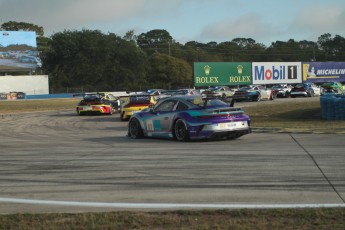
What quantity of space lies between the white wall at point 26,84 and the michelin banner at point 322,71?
43746 millimetres

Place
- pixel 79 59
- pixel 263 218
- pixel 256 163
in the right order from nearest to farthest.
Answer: pixel 263 218
pixel 256 163
pixel 79 59

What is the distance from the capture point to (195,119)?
536 inches

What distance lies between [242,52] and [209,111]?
459 feet

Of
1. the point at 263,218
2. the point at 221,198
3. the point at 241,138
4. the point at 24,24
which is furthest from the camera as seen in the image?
the point at 24,24

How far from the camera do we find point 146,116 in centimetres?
1552

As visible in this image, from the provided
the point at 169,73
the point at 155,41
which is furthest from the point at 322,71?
the point at 155,41

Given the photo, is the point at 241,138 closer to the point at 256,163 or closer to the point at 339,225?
the point at 256,163

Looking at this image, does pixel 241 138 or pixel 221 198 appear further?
pixel 241 138

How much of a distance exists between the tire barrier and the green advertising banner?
51857 mm

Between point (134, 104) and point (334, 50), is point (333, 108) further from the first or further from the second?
point (334, 50)

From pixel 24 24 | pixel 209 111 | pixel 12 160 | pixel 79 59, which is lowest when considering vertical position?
pixel 12 160

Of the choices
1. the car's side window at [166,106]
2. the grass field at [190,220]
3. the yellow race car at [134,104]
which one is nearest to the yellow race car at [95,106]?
the yellow race car at [134,104]

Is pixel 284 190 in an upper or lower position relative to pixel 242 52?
lower

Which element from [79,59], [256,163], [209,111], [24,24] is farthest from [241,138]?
[24,24]
